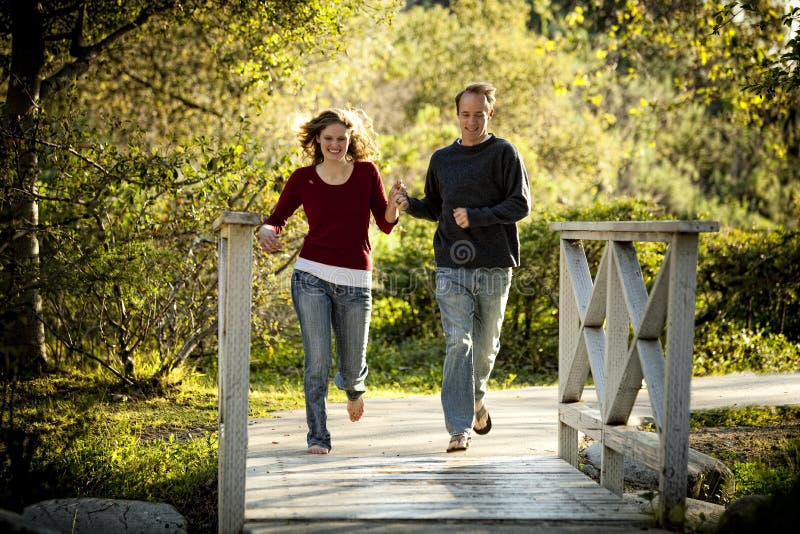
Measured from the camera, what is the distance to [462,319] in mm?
4828

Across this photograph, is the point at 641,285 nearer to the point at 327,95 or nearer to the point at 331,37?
the point at 331,37

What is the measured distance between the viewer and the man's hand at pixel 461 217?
181 inches

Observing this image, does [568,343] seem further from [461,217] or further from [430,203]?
[430,203]

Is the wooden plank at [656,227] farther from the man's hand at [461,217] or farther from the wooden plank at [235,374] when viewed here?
the wooden plank at [235,374]

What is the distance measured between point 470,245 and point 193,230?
119 inches

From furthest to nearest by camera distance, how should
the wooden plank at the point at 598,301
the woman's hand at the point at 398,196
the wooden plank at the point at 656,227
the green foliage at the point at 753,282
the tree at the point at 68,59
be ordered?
the green foliage at the point at 753,282, the tree at the point at 68,59, the woman's hand at the point at 398,196, the wooden plank at the point at 598,301, the wooden plank at the point at 656,227

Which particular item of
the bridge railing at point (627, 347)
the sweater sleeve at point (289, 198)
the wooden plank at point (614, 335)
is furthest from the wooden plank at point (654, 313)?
the sweater sleeve at point (289, 198)

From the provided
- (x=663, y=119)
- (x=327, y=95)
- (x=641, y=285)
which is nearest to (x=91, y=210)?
(x=641, y=285)

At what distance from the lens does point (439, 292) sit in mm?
4879

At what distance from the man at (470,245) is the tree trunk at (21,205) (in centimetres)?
206

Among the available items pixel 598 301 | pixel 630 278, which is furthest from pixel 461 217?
pixel 630 278

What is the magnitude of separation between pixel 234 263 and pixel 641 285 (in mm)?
1803

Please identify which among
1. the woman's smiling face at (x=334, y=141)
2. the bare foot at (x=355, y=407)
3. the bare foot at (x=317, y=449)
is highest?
the woman's smiling face at (x=334, y=141)

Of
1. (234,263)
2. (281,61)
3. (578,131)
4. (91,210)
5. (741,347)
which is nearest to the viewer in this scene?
(234,263)
